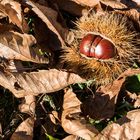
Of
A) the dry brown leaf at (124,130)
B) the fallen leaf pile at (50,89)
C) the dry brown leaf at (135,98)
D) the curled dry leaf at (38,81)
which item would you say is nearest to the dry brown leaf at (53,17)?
the fallen leaf pile at (50,89)

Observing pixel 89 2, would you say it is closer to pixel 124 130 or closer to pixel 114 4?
pixel 114 4

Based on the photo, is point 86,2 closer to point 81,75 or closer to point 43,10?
point 43,10

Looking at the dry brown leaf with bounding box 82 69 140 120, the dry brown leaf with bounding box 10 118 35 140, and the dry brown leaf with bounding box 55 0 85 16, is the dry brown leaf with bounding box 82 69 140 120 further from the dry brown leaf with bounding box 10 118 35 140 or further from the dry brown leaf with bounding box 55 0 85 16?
the dry brown leaf with bounding box 55 0 85 16

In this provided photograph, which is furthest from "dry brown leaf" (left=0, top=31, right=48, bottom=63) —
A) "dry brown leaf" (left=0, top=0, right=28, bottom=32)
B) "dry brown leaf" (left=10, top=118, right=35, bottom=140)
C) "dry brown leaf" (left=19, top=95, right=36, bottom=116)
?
"dry brown leaf" (left=10, top=118, right=35, bottom=140)

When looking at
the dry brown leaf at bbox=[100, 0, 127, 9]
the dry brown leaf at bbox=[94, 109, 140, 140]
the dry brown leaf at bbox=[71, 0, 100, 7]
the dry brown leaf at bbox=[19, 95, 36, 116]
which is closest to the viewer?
the dry brown leaf at bbox=[94, 109, 140, 140]

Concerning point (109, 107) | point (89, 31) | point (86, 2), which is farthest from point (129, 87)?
point (86, 2)

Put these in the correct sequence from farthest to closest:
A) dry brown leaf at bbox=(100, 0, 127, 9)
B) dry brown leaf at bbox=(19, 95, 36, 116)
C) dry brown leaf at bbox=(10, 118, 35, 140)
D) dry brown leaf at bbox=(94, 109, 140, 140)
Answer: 1. dry brown leaf at bbox=(100, 0, 127, 9)
2. dry brown leaf at bbox=(19, 95, 36, 116)
3. dry brown leaf at bbox=(10, 118, 35, 140)
4. dry brown leaf at bbox=(94, 109, 140, 140)

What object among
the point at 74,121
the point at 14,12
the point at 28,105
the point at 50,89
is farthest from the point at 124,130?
the point at 14,12
